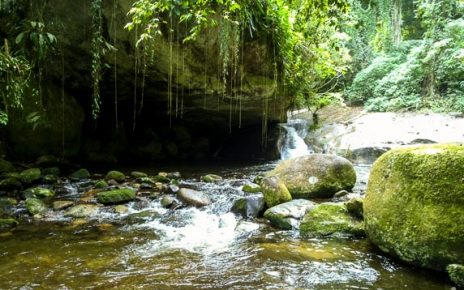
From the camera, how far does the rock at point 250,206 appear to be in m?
5.20

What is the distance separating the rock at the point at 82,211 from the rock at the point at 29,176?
201 cm

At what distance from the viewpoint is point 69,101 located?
916cm

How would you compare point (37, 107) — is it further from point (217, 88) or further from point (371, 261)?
point (371, 261)

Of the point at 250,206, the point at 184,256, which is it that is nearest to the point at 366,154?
the point at 250,206

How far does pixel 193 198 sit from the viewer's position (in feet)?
19.3

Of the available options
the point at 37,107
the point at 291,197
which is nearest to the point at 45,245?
the point at 291,197

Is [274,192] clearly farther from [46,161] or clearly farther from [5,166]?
[46,161]

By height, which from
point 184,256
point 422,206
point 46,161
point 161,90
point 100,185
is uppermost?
point 161,90

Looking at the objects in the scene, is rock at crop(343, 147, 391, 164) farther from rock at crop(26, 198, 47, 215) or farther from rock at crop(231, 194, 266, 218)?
rock at crop(26, 198, 47, 215)

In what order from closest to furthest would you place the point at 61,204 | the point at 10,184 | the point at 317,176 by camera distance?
the point at 61,204 → the point at 317,176 → the point at 10,184

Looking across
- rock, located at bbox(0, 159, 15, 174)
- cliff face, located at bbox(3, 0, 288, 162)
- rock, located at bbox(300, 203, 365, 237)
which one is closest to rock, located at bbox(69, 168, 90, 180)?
rock, located at bbox(0, 159, 15, 174)

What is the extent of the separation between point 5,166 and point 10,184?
123 cm

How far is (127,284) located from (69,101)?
23.9 ft

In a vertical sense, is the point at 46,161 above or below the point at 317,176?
below
